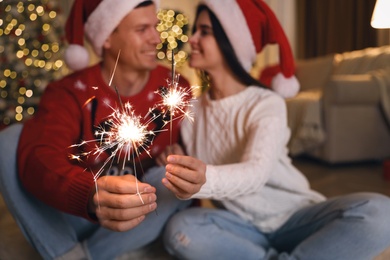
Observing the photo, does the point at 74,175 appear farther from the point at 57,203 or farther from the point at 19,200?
the point at 19,200

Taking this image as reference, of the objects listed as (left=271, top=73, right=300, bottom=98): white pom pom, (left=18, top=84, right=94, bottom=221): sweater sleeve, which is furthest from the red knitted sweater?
(left=271, top=73, right=300, bottom=98): white pom pom

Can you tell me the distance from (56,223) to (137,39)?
46 cm

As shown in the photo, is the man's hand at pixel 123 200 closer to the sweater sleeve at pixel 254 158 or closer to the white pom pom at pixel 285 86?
the sweater sleeve at pixel 254 158

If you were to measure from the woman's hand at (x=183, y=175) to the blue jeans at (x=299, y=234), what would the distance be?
0.29m

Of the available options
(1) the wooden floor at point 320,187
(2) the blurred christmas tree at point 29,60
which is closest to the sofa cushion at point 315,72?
(1) the wooden floor at point 320,187

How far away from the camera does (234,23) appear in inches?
35.3

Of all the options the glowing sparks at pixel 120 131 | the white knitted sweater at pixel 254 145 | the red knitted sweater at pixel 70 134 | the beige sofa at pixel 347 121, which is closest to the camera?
the glowing sparks at pixel 120 131

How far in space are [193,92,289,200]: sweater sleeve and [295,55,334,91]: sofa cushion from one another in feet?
8.21

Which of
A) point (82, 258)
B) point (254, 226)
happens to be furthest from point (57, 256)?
point (254, 226)

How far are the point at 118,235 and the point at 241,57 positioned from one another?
499mm

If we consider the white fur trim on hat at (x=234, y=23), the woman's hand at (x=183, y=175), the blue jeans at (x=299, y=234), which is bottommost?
the blue jeans at (x=299, y=234)

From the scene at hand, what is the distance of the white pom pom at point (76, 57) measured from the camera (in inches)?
36.5

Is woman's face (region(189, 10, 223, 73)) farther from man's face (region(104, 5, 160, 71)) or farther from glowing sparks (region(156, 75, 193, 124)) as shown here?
glowing sparks (region(156, 75, 193, 124))

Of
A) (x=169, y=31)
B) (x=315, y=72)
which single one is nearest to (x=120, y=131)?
(x=169, y=31)
